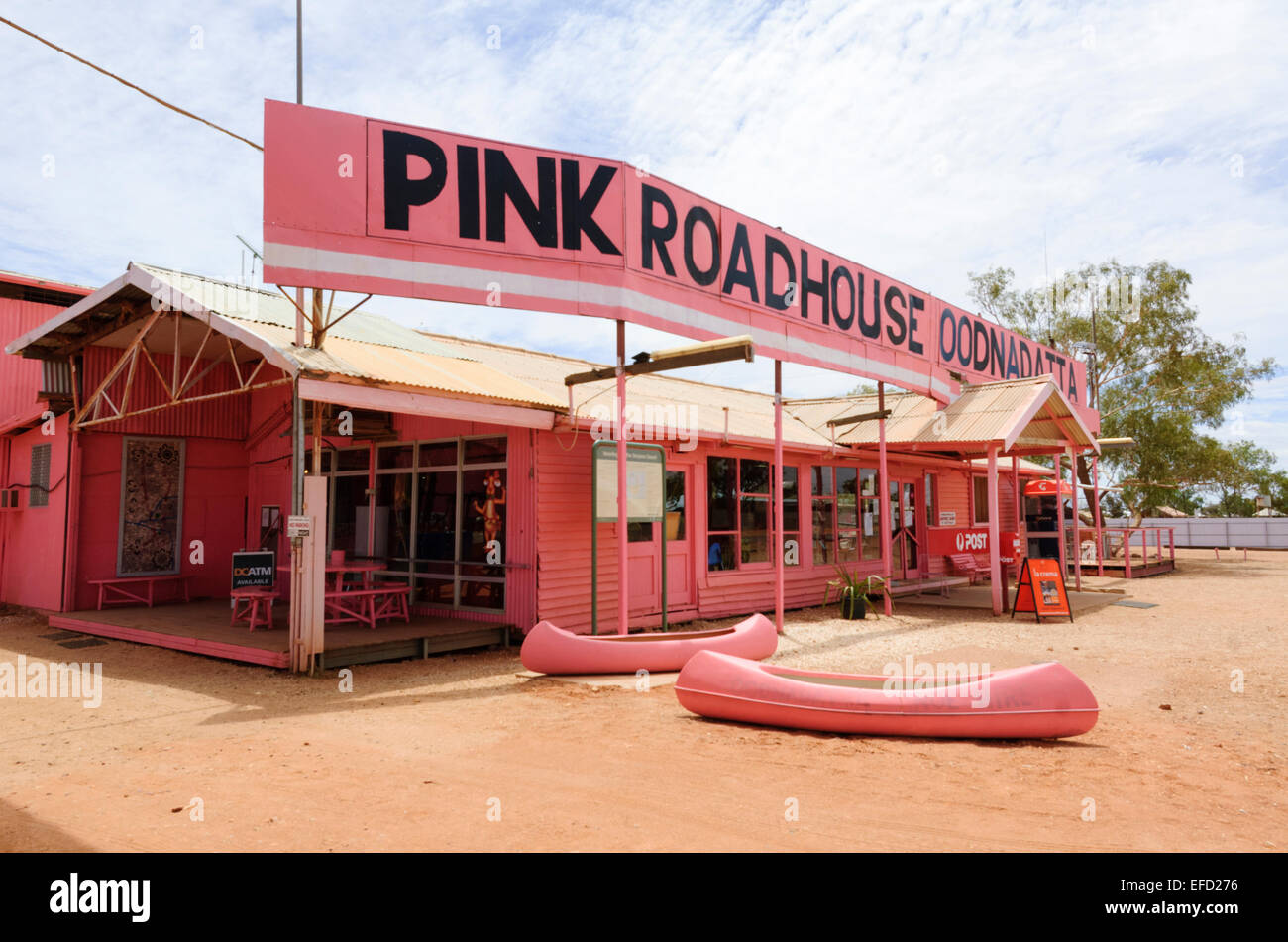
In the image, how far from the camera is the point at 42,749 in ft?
17.5

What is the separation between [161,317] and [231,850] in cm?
885

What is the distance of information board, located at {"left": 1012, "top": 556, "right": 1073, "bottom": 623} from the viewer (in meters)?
11.7

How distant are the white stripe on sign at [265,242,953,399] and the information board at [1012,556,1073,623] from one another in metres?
5.30

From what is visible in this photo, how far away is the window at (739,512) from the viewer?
1201 cm

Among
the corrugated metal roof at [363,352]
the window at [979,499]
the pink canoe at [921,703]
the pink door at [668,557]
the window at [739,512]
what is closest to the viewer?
the pink canoe at [921,703]

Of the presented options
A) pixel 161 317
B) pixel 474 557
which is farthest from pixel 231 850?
pixel 161 317

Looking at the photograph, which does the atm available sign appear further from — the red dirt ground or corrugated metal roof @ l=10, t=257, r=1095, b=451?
corrugated metal roof @ l=10, t=257, r=1095, b=451

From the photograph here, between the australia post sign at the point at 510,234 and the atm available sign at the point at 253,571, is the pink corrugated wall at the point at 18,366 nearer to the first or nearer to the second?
the atm available sign at the point at 253,571

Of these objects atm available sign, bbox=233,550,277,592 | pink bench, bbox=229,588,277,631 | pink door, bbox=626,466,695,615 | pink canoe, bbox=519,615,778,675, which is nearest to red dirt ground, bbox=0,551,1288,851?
pink canoe, bbox=519,615,778,675

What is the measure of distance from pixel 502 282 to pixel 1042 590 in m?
9.13

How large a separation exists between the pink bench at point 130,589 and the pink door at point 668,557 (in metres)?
7.51

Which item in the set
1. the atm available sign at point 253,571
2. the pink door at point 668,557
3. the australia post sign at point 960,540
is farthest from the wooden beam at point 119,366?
the australia post sign at point 960,540

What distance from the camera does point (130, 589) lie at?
12109 millimetres

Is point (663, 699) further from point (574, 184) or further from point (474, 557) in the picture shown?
point (574, 184)
